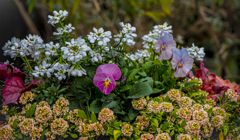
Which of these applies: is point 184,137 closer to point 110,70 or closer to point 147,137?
point 147,137

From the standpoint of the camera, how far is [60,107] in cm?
69

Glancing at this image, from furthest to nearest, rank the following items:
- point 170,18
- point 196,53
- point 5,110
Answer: point 170,18
point 196,53
point 5,110

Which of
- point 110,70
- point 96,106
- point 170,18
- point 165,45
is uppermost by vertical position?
point 170,18

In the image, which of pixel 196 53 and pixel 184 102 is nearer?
pixel 184 102

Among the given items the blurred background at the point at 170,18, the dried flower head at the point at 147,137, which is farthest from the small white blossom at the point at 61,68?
the blurred background at the point at 170,18

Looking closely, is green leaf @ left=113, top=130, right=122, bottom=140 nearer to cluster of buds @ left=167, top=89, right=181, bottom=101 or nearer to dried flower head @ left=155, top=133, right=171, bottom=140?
dried flower head @ left=155, top=133, right=171, bottom=140

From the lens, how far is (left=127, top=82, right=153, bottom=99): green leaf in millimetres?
686

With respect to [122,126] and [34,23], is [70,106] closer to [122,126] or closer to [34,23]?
[122,126]

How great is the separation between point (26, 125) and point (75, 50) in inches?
11.7

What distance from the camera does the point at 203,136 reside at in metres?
0.67

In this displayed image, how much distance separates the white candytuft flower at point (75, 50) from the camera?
2.02ft

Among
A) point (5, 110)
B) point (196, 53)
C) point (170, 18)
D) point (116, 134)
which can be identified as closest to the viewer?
point (116, 134)

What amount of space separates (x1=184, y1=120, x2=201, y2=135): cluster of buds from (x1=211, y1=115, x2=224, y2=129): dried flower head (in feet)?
0.18

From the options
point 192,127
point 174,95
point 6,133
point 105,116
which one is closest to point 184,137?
point 192,127
